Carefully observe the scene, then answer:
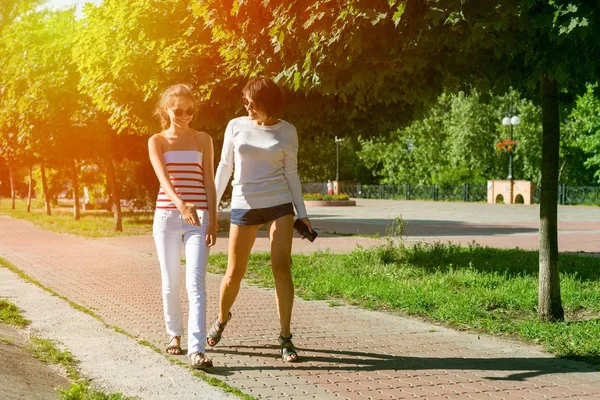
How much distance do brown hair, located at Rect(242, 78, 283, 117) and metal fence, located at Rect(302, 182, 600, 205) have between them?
131 feet

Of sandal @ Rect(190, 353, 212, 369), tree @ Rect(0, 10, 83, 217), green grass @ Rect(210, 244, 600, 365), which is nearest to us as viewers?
sandal @ Rect(190, 353, 212, 369)

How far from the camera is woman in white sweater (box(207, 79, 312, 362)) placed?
17.7ft

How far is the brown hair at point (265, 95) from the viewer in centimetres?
538

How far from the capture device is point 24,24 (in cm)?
2680

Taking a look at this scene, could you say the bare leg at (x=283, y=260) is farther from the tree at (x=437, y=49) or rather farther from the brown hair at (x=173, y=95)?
the tree at (x=437, y=49)

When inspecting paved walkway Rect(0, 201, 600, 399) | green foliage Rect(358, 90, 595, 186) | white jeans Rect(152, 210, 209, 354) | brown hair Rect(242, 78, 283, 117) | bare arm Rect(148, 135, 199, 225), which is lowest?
paved walkway Rect(0, 201, 600, 399)

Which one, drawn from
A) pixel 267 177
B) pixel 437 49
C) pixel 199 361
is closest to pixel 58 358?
pixel 199 361

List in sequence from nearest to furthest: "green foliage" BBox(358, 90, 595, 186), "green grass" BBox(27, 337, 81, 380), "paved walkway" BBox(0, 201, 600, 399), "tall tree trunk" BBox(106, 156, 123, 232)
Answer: "paved walkway" BBox(0, 201, 600, 399) → "green grass" BBox(27, 337, 81, 380) → "tall tree trunk" BBox(106, 156, 123, 232) → "green foliage" BBox(358, 90, 595, 186)

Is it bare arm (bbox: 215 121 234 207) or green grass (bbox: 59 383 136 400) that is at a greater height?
bare arm (bbox: 215 121 234 207)

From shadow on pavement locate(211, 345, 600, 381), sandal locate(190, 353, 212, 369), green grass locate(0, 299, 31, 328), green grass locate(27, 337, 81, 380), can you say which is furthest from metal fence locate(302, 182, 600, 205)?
sandal locate(190, 353, 212, 369)

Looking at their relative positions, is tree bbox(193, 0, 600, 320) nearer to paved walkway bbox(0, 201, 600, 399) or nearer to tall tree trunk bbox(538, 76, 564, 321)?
tall tree trunk bbox(538, 76, 564, 321)

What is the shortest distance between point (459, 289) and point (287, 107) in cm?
317

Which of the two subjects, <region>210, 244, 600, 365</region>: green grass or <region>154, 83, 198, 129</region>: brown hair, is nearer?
<region>154, 83, 198, 129</region>: brown hair

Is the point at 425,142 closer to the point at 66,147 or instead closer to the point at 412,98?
the point at 66,147
